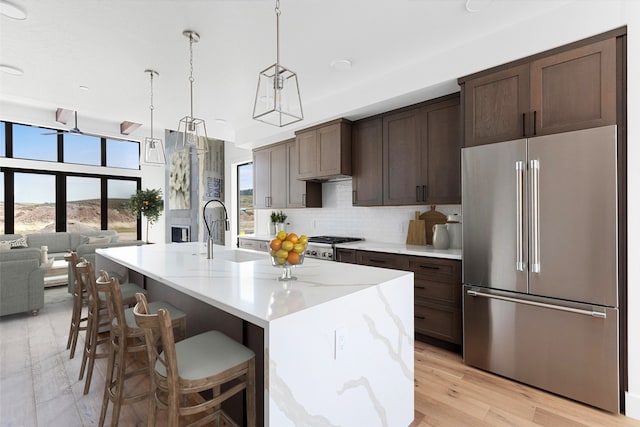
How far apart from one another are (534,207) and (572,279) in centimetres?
53

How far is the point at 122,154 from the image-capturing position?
8156mm

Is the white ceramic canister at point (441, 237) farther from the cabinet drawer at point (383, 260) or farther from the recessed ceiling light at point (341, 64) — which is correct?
the recessed ceiling light at point (341, 64)

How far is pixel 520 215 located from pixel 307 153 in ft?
8.94

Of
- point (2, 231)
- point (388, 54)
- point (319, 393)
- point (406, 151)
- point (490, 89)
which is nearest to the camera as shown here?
point (319, 393)

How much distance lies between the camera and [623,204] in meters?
1.93

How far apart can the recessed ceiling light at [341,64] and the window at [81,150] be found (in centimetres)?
722

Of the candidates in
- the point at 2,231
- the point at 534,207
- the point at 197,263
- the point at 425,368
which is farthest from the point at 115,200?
the point at 534,207

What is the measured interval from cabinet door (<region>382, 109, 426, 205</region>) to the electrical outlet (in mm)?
2174

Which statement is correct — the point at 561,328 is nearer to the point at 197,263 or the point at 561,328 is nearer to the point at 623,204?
the point at 623,204

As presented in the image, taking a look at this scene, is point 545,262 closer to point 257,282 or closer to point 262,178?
point 257,282

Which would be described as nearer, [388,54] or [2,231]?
[388,54]

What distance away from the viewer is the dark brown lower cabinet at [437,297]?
8.99 ft

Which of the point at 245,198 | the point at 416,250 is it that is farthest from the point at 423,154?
the point at 245,198

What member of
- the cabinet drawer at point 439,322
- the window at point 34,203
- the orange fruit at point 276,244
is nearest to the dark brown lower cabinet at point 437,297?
the cabinet drawer at point 439,322
